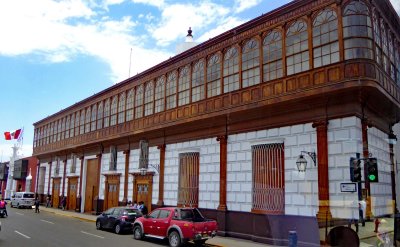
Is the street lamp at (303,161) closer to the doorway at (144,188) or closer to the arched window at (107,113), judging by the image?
the doorway at (144,188)

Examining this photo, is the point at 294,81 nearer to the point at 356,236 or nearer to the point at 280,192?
the point at 280,192

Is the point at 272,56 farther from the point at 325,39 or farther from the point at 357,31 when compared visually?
the point at 357,31

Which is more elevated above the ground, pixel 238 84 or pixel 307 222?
pixel 238 84

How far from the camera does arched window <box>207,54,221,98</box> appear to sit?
20625 mm

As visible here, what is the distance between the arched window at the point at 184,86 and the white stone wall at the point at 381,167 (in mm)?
10271

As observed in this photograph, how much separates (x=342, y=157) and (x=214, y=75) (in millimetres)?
8493

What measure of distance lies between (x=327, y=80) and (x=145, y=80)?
47.3 ft

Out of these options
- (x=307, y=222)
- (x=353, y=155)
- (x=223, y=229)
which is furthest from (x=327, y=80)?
(x=223, y=229)

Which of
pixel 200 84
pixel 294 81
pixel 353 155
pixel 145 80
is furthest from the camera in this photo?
pixel 145 80

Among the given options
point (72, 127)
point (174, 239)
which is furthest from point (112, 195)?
point (174, 239)

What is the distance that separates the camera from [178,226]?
52.0 ft

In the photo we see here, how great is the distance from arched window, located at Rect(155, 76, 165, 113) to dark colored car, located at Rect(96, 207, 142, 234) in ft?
22.0

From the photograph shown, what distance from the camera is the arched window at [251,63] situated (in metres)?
18.6

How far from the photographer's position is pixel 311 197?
15578mm
